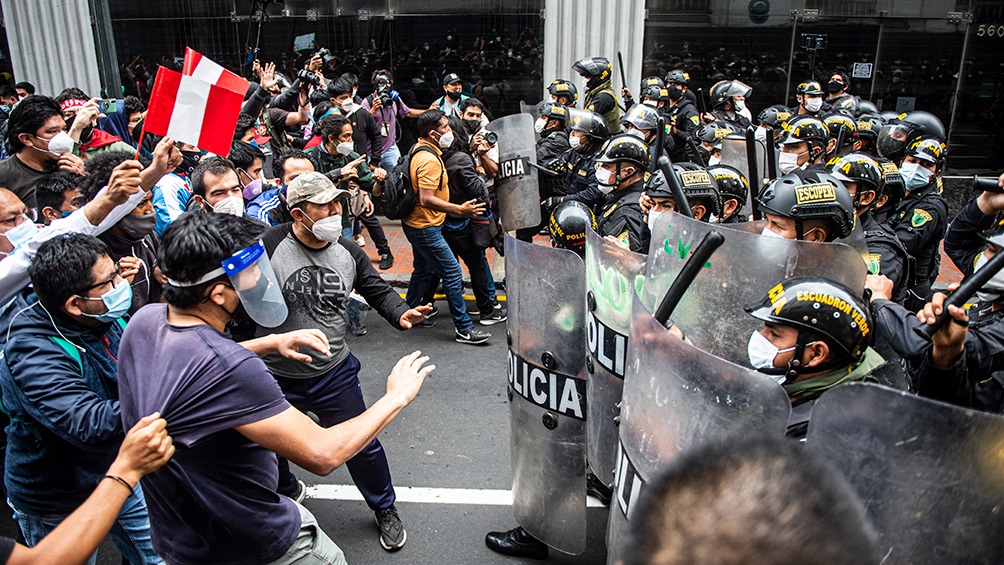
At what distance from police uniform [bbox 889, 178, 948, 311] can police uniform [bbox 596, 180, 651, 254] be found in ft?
6.44

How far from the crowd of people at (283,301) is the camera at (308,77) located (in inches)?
65.5

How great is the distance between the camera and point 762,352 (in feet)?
7.86

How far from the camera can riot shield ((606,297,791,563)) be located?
5.47 feet

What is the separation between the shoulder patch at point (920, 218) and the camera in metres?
5.09

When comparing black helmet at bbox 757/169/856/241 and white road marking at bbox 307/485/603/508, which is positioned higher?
black helmet at bbox 757/169/856/241

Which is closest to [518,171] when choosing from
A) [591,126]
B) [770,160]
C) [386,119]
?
[591,126]

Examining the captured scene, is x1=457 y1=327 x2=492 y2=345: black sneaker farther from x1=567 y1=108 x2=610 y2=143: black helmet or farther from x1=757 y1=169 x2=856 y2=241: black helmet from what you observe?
x1=757 y1=169 x2=856 y2=241: black helmet

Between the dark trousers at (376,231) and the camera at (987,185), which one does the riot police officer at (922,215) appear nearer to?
the camera at (987,185)

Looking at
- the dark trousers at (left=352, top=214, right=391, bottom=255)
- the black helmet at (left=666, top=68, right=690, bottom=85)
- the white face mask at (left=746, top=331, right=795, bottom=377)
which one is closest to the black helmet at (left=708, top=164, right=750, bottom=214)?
the white face mask at (left=746, top=331, right=795, bottom=377)

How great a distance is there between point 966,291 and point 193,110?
383 centimetres

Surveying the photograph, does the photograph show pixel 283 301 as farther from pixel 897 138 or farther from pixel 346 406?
pixel 897 138

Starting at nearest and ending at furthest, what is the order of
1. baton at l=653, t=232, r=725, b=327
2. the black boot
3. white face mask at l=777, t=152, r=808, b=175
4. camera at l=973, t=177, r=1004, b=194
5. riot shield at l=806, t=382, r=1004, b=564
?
riot shield at l=806, t=382, r=1004, b=564 → baton at l=653, t=232, r=725, b=327 → the black boot → camera at l=973, t=177, r=1004, b=194 → white face mask at l=777, t=152, r=808, b=175

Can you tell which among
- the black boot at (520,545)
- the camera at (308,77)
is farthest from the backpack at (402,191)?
the black boot at (520,545)

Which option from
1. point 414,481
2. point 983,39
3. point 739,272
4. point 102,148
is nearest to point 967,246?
point 739,272
